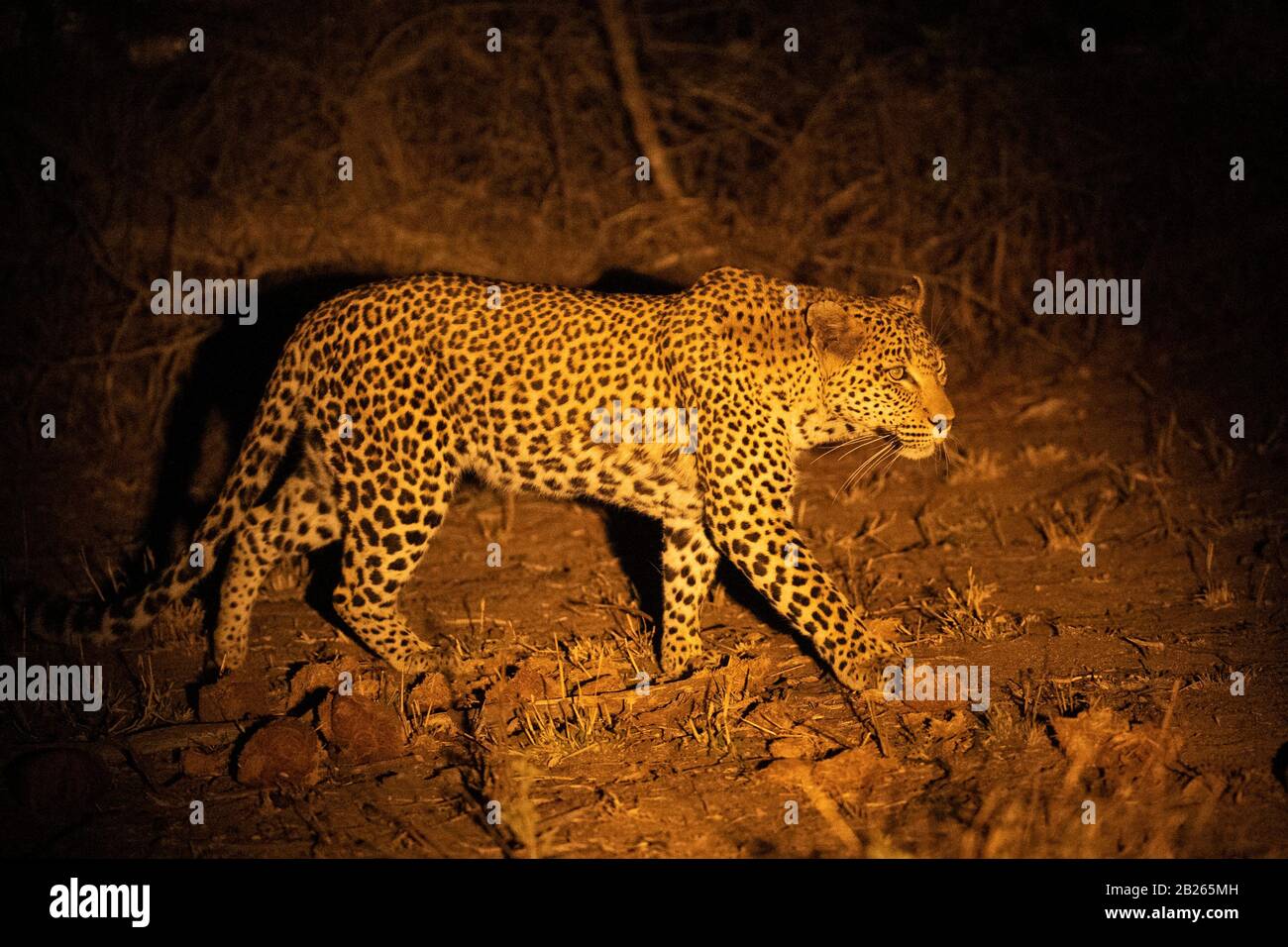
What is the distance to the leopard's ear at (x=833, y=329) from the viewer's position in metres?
5.39

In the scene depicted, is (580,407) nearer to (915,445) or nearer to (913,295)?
(915,445)

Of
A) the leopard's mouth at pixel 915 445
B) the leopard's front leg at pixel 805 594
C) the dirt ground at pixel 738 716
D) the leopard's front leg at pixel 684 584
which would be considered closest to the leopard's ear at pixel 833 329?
the leopard's mouth at pixel 915 445

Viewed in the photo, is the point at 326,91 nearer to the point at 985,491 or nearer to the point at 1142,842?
the point at 985,491

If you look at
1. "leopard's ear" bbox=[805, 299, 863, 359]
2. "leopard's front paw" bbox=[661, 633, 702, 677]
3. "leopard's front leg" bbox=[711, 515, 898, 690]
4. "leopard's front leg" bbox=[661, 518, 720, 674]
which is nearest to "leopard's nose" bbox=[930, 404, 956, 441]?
"leopard's ear" bbox=[805, 299, 863, 359]

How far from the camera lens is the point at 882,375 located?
5.51m

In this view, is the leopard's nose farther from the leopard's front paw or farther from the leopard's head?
the leopard's front paw

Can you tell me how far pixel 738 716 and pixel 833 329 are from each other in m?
1.56

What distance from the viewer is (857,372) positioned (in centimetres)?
550

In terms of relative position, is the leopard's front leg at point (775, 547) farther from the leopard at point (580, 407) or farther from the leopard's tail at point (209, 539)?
the leopard's tail at point (209, 539)

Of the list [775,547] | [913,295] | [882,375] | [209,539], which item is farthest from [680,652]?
[209,539]

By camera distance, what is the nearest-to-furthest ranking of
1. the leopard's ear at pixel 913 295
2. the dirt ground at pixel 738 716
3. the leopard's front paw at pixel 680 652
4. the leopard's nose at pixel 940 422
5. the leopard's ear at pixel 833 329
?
the dirt ground at pixel 738 716 < the leopard's ear at pixel 833 329 < the leopard's nose at pixel 940 422 < the leopard's front paw at pixel 680 652 < the leopard's ear at pixel 913 295

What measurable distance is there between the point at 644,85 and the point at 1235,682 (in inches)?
261

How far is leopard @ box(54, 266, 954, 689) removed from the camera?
5.41 m

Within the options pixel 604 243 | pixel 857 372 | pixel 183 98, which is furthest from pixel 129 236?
pixel 857 372
